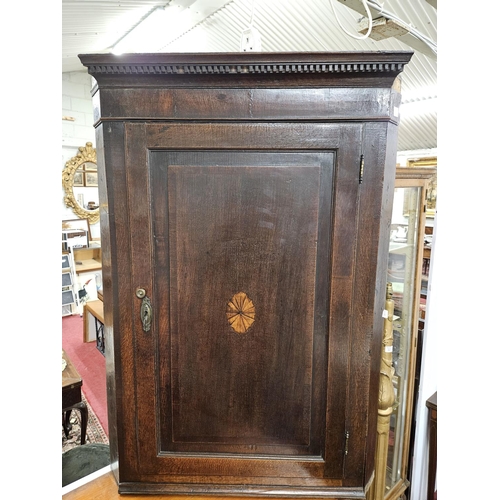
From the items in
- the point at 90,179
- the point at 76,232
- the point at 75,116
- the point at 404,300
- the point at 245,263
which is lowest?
the point at 404,300

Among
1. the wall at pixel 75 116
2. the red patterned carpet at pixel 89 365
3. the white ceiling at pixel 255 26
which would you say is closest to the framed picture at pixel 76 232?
the wall at pixel 75 116

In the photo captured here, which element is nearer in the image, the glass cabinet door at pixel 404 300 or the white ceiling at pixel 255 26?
the glass cabinet door at pixel 404 300

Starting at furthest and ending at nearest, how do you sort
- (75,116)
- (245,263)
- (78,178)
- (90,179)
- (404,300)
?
(90,179), (78,178), (75,116), (404,300), (245,263)

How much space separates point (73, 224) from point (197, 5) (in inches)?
136

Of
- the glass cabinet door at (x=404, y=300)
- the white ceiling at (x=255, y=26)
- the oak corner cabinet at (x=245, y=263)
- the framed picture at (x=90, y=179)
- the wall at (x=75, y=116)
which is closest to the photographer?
the oak corner cabinet at (x=245, y=263)

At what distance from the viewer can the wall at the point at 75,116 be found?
16.0ft

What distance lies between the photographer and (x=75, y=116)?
4980 mm

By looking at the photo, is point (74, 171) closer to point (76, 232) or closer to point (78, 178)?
point (78, 178)

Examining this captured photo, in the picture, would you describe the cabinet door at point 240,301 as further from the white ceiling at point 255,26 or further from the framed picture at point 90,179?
the framed picture at point 90,179

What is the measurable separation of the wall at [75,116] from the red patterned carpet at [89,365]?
65.0 inches

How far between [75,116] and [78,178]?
83 centimetres

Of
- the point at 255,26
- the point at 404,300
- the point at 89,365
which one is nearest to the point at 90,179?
the point at 89,365
